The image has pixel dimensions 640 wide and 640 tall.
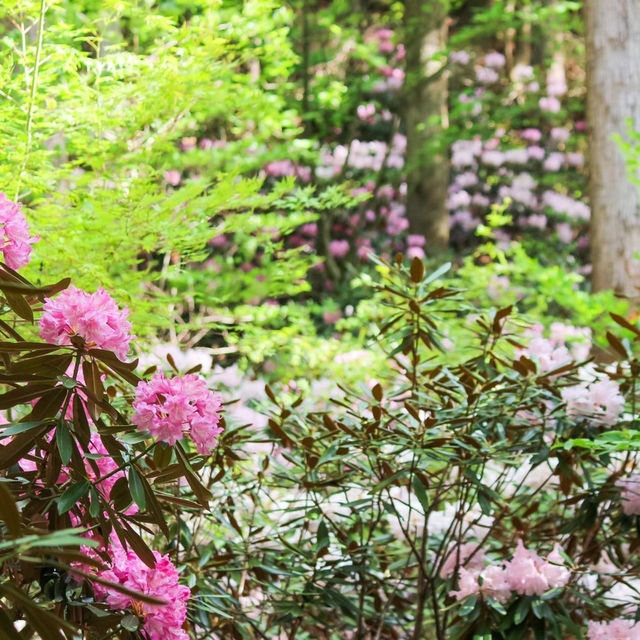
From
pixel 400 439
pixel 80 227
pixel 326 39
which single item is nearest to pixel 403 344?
pixel 400 439

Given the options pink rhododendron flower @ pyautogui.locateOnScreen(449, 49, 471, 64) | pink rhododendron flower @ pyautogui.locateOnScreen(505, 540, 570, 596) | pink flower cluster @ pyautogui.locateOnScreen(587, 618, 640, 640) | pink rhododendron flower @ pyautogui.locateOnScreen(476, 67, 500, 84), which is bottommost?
pink flower cluster @ pyautogui.locateOnScreen(587, 618, 640, 640)

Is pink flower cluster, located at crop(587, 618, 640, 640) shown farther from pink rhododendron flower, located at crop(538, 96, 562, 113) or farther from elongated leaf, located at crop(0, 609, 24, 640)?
pink rhododendron flower, located at crop(538, 96, 562, 113)

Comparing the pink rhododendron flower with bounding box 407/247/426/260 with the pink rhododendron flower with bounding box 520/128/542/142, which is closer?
the pink rhododendron flower with bounding box 407/247/426/260

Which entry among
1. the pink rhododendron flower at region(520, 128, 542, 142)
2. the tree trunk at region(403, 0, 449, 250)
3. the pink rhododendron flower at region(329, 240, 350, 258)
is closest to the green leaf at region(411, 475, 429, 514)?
the tree trunk at region(403, 0, 449, 250)

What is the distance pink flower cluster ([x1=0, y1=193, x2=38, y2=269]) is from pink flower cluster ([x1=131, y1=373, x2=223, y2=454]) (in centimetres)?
32

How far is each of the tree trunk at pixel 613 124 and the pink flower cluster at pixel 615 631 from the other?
2.91 m

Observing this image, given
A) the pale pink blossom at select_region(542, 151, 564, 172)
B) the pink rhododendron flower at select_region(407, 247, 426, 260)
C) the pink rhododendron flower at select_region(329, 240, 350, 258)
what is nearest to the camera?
the pink rhododendron flower at select_region(407, 247, 426, 260)

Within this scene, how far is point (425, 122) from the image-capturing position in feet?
26.8

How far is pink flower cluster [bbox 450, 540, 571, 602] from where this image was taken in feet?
6.26

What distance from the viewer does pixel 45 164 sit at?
2.13 m

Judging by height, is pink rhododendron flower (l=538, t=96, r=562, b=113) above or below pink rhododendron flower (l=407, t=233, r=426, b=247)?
above

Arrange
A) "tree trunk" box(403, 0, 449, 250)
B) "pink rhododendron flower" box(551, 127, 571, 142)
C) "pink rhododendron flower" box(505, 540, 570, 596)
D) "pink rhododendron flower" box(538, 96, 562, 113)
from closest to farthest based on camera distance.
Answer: "pink rhododendron flower" box(505, 540, 570, 596) < "tree trunk" box(403, 0, 449, 250) < "pink rhododendron flower" box(538, 96, 562, 113) < "pink rhododendron flower" box(551, 127, 571, 142)

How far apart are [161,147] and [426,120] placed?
6.00 meters

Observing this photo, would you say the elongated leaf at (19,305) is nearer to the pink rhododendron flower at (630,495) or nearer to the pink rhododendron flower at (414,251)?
the pink rhododendron flower at (630,495)
